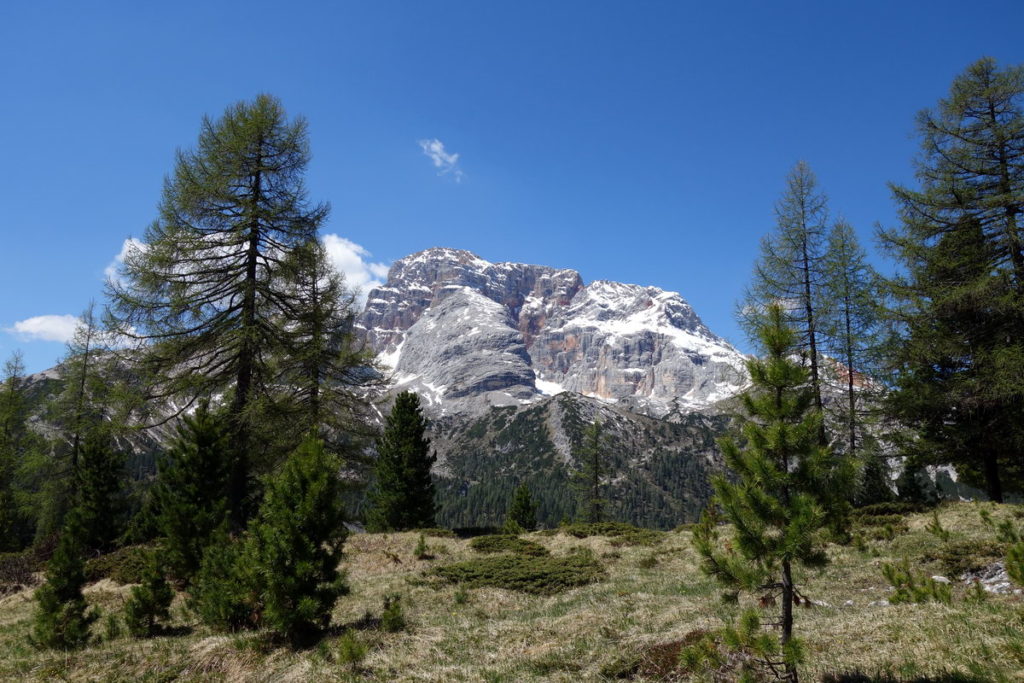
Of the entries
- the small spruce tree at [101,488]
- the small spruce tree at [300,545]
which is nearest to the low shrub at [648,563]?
the small spruce tree at [300,545]

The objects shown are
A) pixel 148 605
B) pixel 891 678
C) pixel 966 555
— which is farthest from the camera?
pixel 966 555

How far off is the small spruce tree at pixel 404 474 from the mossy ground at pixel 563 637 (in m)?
20.2

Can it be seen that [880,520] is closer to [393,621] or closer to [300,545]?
[393,621]

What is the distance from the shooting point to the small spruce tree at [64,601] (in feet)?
29.5

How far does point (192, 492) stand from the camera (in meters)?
14.1

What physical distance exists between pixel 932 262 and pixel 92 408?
3011cm

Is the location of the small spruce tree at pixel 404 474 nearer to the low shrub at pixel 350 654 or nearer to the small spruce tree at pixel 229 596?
the small spruce tree at pixel 229 596

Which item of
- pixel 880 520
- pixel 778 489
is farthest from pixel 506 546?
pixel 778 489

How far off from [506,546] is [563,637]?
11.1 m

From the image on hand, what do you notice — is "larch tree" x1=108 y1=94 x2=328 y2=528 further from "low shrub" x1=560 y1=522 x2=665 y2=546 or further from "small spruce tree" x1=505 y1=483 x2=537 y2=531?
"small spruce tree" x1=505 y1=483 x2=537 y2=531

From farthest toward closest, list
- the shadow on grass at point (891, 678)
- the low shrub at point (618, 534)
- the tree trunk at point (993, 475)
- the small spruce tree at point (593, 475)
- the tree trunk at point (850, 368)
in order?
the small spruce tree at point (593, 475)
the tree trunk at point (993, 475)
the tree trunk at point (850, 368)
the low shrub at point (618, 534)
the shadow on grass at point (891, 678)

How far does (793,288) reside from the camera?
20.1 metres

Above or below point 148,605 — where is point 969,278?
above

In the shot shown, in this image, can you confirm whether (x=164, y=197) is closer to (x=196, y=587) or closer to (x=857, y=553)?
(x=196, y=587)
